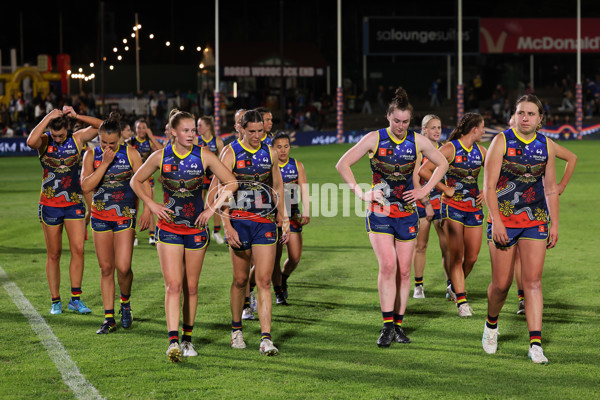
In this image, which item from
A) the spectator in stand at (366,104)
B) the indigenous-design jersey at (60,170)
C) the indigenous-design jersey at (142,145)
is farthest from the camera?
the spectator in stand at (366,104)

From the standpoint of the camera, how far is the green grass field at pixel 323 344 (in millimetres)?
6707

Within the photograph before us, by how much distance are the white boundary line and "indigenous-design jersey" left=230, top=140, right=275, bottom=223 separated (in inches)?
78.5

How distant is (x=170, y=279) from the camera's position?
746cm

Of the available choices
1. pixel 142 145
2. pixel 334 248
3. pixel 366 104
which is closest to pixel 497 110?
pixel 366 104

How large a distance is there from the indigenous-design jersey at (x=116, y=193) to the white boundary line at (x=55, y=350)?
4.38ft

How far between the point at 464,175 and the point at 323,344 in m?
2.57

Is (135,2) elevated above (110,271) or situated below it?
above

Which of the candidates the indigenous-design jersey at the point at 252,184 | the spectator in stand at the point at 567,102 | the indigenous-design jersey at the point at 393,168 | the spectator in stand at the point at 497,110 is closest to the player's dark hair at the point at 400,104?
the indigenous-design jersey at the point at 393,168

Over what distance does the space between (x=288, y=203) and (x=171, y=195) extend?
2.23m

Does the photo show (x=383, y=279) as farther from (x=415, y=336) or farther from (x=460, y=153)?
(x=460, y=153)

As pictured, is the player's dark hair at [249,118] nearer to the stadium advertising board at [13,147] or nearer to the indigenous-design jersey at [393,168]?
the indigenous-design jersey at [393,168]

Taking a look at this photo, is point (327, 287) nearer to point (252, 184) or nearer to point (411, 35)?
point (252, 184)

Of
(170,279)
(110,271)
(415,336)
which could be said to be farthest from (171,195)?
(415,336)

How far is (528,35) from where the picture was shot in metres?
51.4
